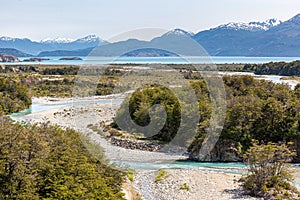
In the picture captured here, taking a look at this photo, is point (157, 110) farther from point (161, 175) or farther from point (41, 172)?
point (41, 172)

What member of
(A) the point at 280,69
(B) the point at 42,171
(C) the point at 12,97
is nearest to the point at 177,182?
(B) the point at 42,171

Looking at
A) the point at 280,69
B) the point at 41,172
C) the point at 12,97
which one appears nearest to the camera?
the point at 41,172

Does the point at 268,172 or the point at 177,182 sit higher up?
the point at 268,172

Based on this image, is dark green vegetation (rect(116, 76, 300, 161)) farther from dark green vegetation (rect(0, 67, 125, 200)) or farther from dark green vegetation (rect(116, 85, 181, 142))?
dark green vegetation (rect(0, 67, 125, 200))

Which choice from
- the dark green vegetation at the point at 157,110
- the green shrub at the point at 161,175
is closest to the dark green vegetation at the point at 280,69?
the dark green vegetation at the point at 157,110

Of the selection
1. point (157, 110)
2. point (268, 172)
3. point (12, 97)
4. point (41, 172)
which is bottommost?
point (268, 172)

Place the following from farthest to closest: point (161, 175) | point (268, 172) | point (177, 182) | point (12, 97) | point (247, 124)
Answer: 1. point (12, 97)
2. point (247, 124)
3. point (161, 175)
4. point (177, 182)
5. point (268, 172)

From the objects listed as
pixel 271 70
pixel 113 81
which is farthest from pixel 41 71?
pixel 271 70

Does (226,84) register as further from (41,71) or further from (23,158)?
(41,71)
